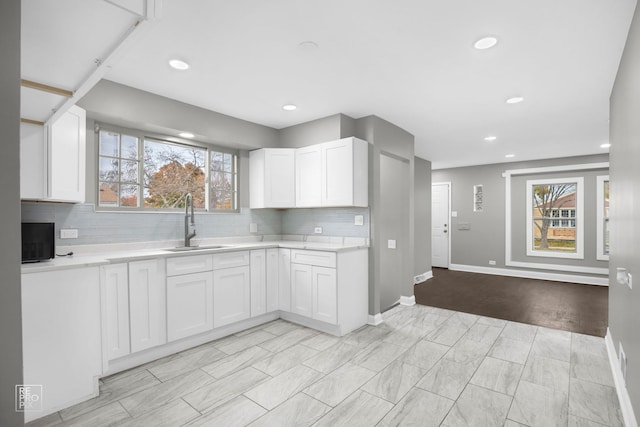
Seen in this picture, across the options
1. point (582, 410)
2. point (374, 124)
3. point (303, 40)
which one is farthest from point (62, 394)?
point (374, 124)

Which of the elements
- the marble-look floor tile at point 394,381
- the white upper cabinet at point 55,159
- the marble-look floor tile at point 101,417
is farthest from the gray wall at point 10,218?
the marble-look floor tile at point 394,381

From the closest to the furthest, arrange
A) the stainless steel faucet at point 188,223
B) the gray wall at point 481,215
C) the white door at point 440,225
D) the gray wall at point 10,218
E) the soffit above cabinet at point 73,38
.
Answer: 1. the gray wall at point 10,218
2. the soffit above cabinet at point 73,38
3. the stainless steel faucet at point 188,223
4. the gray wall at point 481,215
5. the white door at point 440,225

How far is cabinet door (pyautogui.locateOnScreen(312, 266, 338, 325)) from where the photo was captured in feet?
10.8

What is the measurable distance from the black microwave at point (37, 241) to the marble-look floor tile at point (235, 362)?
146 centimetres

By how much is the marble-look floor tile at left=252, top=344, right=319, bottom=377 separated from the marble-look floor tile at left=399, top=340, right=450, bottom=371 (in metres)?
0.86

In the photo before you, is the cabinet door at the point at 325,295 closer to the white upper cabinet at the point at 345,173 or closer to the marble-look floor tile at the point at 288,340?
the marble-look floor tile at the point at 288,340

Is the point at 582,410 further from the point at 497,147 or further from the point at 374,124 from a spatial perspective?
the point at 497,147

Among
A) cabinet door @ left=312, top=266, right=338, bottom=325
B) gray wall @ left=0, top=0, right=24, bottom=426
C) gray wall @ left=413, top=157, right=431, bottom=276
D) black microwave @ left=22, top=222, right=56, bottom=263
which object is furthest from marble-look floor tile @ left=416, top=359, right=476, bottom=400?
gray wall @ left=413, top=157, right=431, bottom=276

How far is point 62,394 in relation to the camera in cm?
204

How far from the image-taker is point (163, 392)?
2.25 meters

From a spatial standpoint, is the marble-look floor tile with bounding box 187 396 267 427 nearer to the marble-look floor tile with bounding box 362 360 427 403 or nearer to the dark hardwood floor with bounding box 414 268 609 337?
the marble-look floor tile with bounding box 362 360 427 403

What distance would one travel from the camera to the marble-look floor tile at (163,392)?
2.08m

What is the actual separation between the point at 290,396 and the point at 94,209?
239 centimetres

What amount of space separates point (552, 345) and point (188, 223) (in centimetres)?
401
